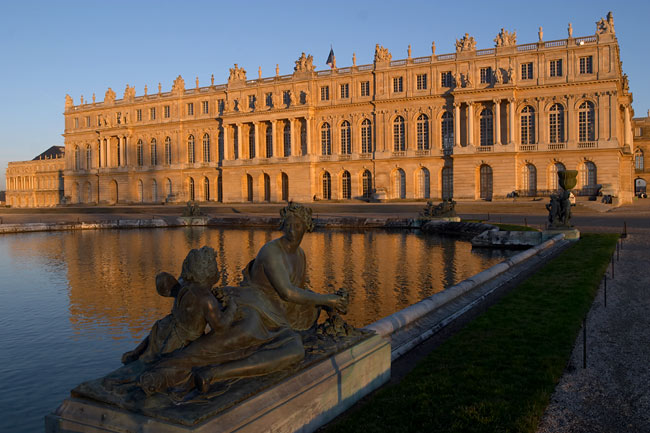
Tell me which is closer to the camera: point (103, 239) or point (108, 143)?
point (103, 239)

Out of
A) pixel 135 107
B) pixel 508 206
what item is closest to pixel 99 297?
pixel 508 206

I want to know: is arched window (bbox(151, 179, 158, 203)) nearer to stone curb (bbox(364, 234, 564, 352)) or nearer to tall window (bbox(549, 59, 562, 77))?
tall window (bbox(549, 59, 562, 77))

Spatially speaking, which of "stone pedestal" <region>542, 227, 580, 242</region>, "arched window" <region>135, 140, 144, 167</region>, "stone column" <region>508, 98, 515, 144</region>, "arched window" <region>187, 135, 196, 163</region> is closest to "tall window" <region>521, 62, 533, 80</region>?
"stone column" <region>508, 98, 515, 144</region>

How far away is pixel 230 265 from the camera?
17.1 metres

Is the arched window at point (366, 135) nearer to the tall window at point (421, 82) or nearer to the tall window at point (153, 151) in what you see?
the tall window at point (421, 82)

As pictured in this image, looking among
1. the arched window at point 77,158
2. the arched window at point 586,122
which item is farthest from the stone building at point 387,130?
the arched window at point 77,158

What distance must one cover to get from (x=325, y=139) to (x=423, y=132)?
11.8 m

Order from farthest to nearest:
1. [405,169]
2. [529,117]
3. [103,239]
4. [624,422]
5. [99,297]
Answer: [405,169], [529,117], [103,239], [99,297], [624,422]

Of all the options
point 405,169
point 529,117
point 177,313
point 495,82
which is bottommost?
point 177,313

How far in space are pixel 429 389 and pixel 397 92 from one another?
54.5 m

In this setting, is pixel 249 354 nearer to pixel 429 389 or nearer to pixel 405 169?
pixel 429 389

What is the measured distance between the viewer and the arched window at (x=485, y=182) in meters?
53.3

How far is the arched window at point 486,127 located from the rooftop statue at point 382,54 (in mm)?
11944

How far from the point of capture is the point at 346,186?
2418 inches
